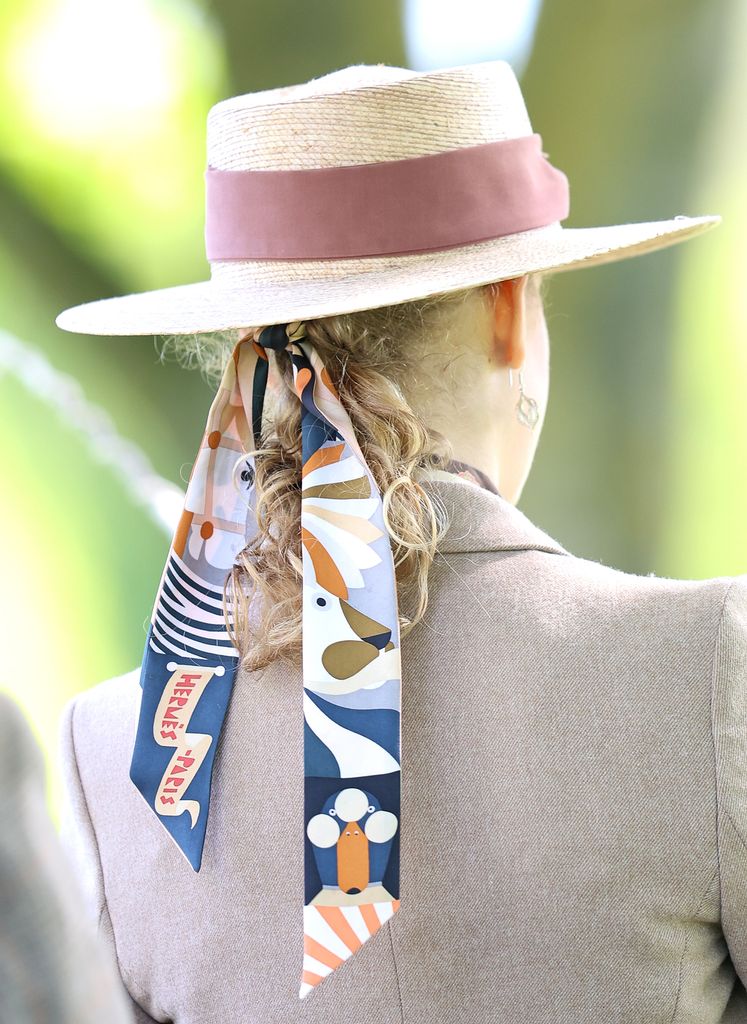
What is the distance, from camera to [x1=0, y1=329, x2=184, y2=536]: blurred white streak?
64.3 inches

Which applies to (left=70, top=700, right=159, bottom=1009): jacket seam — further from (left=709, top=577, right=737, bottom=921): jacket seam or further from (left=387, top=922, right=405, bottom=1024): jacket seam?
(left=709, top=577, right=737, bottom=921): jacket seam

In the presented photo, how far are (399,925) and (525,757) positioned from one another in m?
0.15

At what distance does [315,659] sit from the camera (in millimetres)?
724

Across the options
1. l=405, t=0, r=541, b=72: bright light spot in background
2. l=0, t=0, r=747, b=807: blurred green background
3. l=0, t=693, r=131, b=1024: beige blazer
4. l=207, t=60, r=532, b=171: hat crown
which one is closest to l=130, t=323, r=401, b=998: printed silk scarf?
l=207, t=60, r=532, b=171: hat crown

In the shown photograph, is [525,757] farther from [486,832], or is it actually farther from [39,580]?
[39,580]

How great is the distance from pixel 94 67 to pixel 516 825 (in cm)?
136

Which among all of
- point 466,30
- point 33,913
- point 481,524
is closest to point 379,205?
point 481,524

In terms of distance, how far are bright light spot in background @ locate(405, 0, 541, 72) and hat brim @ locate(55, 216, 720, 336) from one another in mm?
942

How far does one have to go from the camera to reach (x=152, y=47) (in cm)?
162

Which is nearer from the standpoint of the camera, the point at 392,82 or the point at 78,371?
the point at 392,82

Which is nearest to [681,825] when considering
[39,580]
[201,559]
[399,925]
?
[399,925]

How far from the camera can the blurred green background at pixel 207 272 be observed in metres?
1.62

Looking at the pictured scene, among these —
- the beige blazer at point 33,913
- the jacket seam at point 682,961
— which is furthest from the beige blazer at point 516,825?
the beige blazer at point 33,913

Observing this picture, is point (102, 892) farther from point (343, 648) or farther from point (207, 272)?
point (207, 272)
